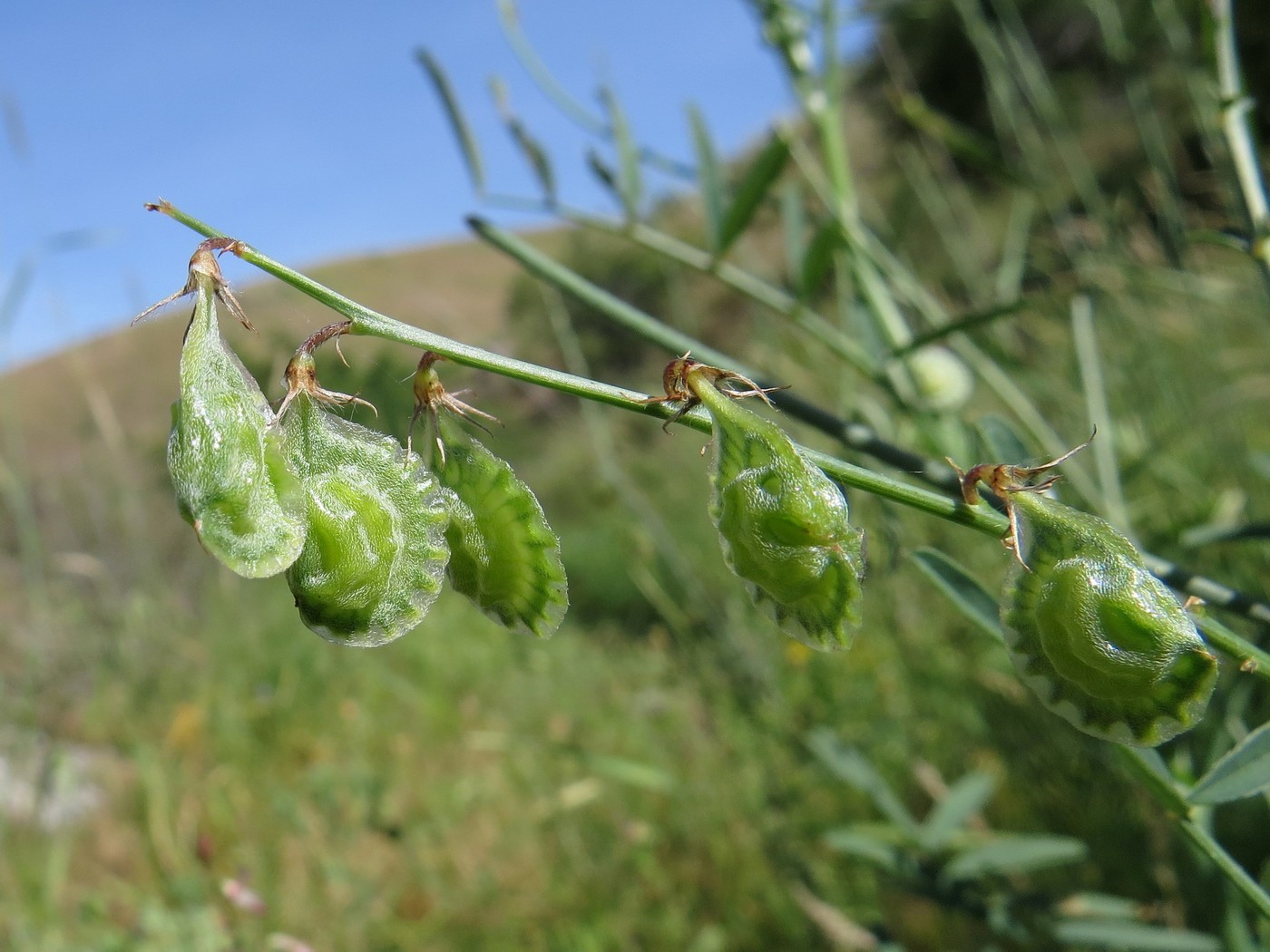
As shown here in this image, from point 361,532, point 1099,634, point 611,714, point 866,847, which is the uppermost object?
point 1099,634

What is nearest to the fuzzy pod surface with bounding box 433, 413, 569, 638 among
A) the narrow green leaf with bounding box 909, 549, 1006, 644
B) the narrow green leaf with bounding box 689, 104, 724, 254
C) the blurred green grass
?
the blurred green grass

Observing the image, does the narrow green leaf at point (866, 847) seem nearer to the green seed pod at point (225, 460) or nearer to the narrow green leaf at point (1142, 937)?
the narrow green leaf at point (1142, 937)

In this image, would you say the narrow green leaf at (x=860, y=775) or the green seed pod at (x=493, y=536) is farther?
the narrow green leaf at (x=860, y=775)

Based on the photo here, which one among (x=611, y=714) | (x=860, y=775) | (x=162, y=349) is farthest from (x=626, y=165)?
(x=162, y=349)

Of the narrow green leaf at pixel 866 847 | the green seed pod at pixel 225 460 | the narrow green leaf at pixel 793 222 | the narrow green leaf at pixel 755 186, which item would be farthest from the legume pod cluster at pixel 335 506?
the narrow green leaf at pixel 866 847

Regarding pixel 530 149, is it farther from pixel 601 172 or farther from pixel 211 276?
pixel 211 276
